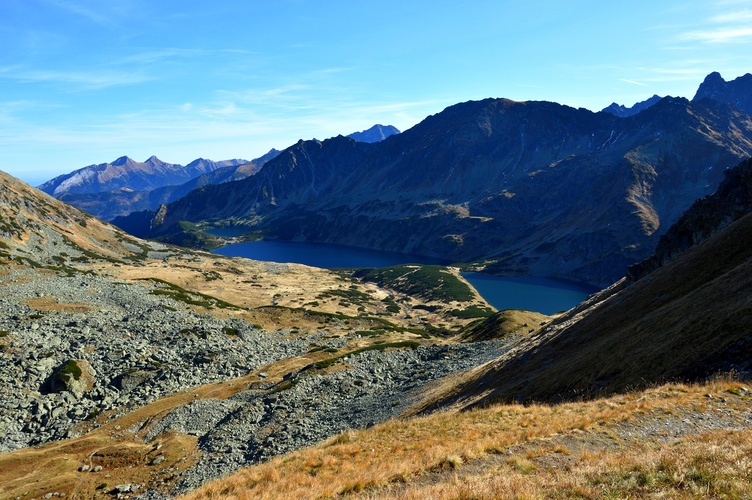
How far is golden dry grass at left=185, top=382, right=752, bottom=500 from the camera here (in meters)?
11.9

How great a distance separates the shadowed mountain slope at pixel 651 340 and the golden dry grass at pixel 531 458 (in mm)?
3210

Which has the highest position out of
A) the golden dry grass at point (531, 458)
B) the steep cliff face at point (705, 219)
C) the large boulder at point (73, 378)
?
the steep cliff face at point (705, 219)

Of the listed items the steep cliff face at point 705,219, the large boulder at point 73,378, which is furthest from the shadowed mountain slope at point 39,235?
the steep cliff face at point 705,219

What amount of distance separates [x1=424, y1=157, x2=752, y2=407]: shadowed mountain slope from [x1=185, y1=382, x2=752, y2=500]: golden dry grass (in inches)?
126

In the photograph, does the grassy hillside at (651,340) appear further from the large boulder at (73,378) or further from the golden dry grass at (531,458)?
the large boulder at (73,378)

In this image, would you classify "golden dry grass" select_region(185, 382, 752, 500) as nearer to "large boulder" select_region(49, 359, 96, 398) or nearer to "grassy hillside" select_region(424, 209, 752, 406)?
"grassy hillside" select_region(424, 209, 752, 406)

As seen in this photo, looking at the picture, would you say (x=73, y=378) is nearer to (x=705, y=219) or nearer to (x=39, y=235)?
(x=705, y=219)

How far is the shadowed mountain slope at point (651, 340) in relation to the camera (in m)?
22.6

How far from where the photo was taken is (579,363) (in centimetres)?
3055

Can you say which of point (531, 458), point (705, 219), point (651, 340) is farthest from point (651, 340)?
point (705, 219)

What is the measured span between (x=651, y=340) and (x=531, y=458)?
1567cm

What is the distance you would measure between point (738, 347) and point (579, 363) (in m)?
10.4

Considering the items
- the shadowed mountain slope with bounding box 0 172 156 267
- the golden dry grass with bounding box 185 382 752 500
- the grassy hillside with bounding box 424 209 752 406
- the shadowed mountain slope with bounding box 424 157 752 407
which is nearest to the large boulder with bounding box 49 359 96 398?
the golden dry grass with bounding box 185 382 752 500

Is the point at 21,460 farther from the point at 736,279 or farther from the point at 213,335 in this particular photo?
the point at 736,279
